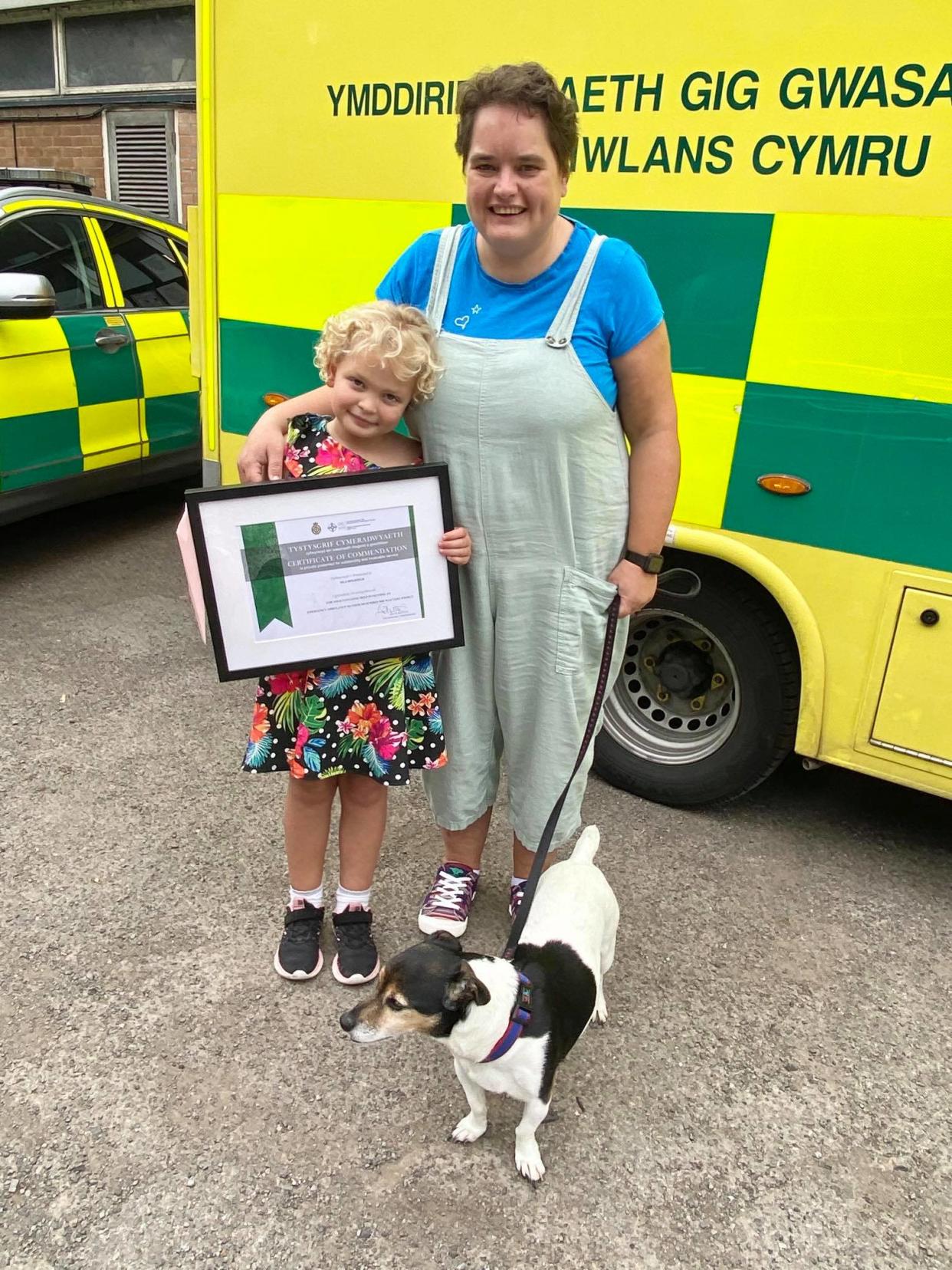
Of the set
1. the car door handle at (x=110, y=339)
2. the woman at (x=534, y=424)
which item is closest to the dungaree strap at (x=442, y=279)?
the woman at (x=534, y=424)

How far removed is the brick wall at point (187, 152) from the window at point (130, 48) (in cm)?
31

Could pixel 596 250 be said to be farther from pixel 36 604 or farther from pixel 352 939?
pixel 36 604

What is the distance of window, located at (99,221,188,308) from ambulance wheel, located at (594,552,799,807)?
3.74m

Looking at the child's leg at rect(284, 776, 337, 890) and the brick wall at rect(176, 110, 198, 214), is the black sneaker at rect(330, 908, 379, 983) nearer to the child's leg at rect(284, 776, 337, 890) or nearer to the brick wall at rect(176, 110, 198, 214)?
the child's leg at rect(284, 776, 337, 890)

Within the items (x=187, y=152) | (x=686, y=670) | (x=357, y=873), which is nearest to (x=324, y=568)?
(x=357, y=873)

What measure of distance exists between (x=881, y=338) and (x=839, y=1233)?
194 centimetres

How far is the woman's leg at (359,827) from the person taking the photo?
7.16 ft

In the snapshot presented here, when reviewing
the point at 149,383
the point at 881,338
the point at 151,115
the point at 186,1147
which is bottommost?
the point at 186,1147

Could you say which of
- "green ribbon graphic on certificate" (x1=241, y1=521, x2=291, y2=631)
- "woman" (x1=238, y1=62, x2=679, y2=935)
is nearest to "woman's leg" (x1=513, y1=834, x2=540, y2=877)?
"woman" (x1=238, y1=62, x2=679, y2=935)

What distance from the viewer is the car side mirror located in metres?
4.04

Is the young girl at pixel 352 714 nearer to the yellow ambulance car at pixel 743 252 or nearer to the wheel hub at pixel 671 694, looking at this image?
the yellow ambulance car at pixel 743 252

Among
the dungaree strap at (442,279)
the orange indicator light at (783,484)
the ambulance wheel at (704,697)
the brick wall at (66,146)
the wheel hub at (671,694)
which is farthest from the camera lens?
the brick wall at (66,146)

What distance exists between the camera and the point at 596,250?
1.77 metres

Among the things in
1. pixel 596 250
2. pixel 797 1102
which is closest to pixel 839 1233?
pixel 797 1102
